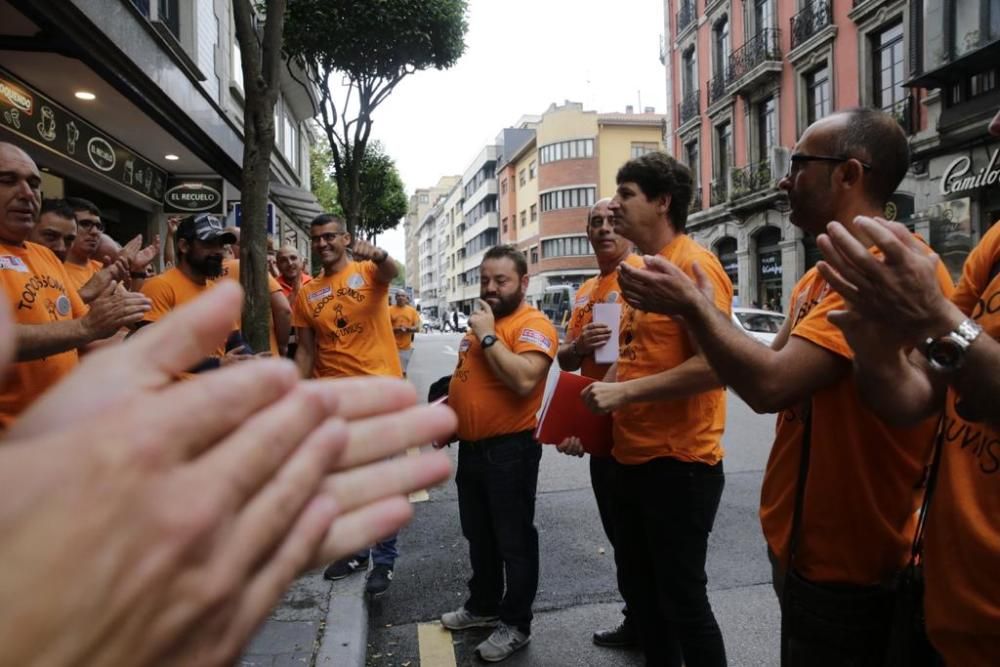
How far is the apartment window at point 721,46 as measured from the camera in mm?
23919

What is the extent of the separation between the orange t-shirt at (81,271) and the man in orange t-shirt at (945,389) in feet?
12.5

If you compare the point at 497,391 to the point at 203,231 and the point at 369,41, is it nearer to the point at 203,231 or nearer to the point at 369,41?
the point at 203,231

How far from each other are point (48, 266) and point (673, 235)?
107 inches

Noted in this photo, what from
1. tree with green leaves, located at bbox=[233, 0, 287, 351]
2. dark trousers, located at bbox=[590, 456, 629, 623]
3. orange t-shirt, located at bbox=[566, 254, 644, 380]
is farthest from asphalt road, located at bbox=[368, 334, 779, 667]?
tree with green leaves, located at bbox=[233, 0, 287, 351]

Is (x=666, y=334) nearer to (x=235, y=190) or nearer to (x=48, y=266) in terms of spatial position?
(x=48, y=266)

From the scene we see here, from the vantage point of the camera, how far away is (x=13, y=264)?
2609mm

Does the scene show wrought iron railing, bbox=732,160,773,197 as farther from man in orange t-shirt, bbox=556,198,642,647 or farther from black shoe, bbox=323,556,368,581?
black shoe, bbox=323,556,368,581

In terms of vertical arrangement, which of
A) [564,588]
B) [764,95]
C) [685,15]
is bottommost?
[564,588]

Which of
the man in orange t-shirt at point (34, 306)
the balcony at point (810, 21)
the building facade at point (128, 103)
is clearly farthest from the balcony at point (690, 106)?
the man in orange t-shirt at point (34, 306)

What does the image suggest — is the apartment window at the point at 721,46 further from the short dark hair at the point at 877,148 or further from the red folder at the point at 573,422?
the short dark hair at the point at 877,148

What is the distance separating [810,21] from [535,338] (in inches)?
814

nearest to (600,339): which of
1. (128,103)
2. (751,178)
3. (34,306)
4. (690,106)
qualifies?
(34,306)

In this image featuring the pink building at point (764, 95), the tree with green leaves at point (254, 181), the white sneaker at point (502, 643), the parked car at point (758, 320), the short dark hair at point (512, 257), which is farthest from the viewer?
the pink building at point (764, 95)

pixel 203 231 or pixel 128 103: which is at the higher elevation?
pixel 128 103
